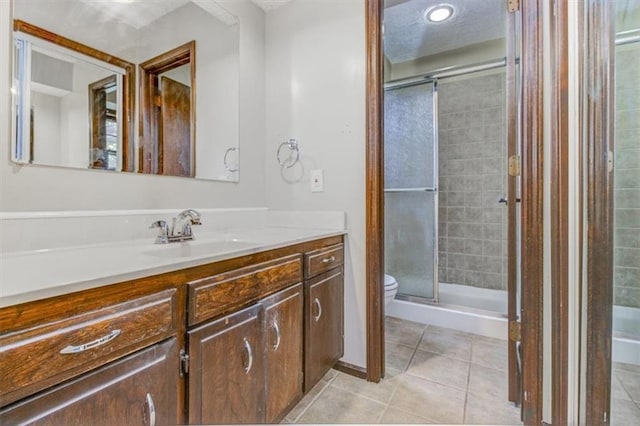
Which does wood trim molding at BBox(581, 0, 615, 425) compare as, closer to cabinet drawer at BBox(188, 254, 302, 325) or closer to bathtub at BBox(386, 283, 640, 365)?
bathtub at BBox(386, 283, 640, 365)

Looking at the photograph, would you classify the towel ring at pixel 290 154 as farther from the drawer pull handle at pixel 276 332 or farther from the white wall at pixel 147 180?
the drawer pull handle at pixel 276 332

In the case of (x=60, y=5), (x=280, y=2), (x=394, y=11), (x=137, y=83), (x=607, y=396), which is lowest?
(x=607, y=396)

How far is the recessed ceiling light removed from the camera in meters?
2.27

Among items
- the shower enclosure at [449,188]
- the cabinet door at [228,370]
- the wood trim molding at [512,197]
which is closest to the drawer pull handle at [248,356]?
the cabinet door at [228,370]

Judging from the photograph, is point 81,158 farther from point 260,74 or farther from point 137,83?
point 260,74

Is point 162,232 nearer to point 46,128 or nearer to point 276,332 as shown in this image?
point 46,128

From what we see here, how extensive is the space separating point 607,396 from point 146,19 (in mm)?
2412

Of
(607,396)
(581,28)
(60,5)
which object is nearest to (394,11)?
(581,28)

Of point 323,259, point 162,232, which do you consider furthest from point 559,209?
point 162,232

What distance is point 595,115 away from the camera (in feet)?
3.34

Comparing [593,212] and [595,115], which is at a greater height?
[595,115]

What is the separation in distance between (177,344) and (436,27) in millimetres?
2917

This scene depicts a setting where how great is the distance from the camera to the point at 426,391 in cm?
157

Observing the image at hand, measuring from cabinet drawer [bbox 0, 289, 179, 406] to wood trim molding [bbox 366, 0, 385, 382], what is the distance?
1090mm
